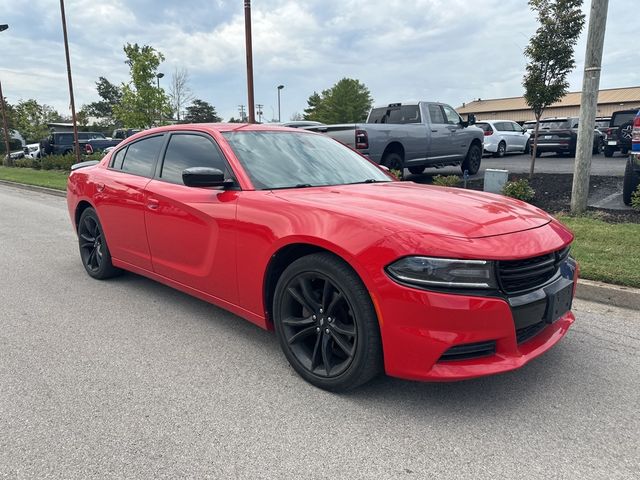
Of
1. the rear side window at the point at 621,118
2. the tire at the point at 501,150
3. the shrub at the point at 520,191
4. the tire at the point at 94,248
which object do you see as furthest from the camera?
the tire at the point at 501,150

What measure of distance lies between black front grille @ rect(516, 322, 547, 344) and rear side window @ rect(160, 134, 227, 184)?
2.23m

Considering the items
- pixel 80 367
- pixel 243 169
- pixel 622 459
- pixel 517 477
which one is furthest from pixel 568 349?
pixel 80 367

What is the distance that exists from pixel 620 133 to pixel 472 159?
748cm

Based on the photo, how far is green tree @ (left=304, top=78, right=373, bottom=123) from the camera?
254 feet

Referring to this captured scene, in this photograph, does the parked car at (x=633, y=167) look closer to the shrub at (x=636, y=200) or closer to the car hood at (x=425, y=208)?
the shrub at (x=636, y=200)

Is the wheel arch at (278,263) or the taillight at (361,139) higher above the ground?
the taillight at (361,139)

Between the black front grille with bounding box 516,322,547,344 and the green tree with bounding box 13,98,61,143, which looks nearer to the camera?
the black front grille with bounding box 516,322,547,344

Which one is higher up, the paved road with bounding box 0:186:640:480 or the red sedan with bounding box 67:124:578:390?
the red sedan with bounding box 67:124:578:390

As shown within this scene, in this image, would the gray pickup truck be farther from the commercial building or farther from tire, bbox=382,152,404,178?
the commercial building

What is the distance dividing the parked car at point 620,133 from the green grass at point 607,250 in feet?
39.7

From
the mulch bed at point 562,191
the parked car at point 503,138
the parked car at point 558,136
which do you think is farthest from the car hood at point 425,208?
the parked car at point 503,138

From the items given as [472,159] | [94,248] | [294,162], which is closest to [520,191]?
[472,159]

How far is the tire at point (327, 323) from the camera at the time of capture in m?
2.59

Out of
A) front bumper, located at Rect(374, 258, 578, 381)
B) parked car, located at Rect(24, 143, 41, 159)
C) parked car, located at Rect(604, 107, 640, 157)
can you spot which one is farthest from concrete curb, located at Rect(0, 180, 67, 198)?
parked car, located at Rect(604, 107, 640, 157)
